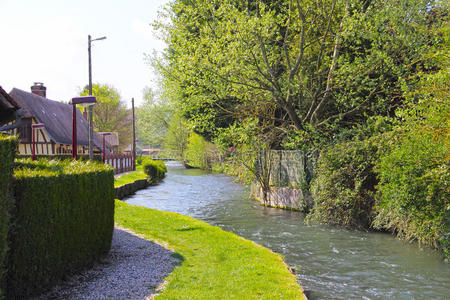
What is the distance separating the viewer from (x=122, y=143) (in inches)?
2906

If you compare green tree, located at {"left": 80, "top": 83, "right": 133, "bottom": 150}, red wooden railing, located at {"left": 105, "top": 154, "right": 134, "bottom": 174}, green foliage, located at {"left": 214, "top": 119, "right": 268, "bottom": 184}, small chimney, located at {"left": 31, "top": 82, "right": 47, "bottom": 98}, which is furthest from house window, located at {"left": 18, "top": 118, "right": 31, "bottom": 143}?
green tree, located at {"left": 80, "top": 83, "right": 133, "bottom": 150}

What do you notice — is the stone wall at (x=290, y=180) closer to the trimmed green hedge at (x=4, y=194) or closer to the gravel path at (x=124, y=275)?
the gravel path at (x=124, y=275)

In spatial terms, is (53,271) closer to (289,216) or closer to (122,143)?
(289,216)

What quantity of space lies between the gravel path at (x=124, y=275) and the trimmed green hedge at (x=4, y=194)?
1.18 metres

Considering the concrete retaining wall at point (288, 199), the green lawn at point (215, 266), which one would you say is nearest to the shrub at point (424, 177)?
the green lawn at point (215, 266)

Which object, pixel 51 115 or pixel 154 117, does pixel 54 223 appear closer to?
pixel 51 115

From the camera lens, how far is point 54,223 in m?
6.20

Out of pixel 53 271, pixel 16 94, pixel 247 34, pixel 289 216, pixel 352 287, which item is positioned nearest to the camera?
pixel 53 271

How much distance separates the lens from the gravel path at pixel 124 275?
242 inches

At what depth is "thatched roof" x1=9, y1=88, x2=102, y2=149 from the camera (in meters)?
28.8

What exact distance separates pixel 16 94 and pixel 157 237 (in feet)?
76.6

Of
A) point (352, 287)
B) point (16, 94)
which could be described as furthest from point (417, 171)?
point (16, 94)

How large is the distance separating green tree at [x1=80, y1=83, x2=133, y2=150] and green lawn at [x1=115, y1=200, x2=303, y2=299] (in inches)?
2294

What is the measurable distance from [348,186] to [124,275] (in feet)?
29.3
